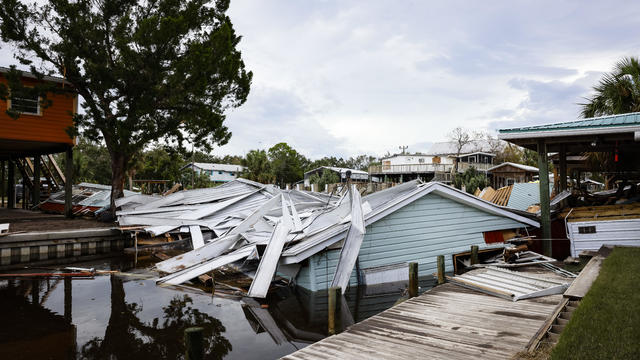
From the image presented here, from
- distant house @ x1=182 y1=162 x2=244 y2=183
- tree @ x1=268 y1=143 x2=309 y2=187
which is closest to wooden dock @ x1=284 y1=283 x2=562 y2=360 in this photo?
tree @ x1=268 y1=143 x2=309 y2=187

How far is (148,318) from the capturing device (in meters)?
9.00

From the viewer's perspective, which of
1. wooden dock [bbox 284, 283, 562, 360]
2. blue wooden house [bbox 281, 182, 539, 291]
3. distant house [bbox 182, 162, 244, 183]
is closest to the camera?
wooden dock [bbox 284, 283, 562, 360]

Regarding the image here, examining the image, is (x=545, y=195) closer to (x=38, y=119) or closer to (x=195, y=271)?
(x=195, y=271)

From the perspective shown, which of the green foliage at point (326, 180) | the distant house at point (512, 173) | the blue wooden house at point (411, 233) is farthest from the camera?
the green foliage at point (326, 180)

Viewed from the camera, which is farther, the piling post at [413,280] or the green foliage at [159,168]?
the green foliage at [159,168]

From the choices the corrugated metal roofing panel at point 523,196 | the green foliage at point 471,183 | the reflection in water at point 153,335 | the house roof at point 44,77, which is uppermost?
the house roof at point 44,77

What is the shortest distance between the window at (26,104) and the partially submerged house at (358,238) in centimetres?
1089

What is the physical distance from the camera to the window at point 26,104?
18.3 metres

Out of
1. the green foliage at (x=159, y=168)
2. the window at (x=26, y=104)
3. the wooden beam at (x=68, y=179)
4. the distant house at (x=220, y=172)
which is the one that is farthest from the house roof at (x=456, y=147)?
the window at (x=26, y=104)

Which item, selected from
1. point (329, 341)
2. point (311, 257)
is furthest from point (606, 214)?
point (329, 341)

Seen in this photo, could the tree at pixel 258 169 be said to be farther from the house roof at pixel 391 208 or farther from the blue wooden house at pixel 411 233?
the blue wooden house at pixel 411 233

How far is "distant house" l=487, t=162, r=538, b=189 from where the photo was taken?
36.0 m

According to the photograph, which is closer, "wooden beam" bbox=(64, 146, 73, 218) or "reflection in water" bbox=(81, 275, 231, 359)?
"reflection in water" bbox=(81, 275, 231, 359)

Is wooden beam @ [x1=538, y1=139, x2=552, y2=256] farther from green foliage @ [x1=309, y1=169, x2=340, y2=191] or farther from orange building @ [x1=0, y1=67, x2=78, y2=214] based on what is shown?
green foliage @ [x1=309, y1=169, x2=340, y2=191]
